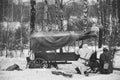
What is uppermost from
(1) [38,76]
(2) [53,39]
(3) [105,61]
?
(2) [53,39]

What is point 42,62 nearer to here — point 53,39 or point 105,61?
point 53,39

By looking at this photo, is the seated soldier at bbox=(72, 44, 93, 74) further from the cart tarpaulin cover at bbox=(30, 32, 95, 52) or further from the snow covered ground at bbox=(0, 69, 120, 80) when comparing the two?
the cart tarpaulin cover at bbox=(30, 32, 95, 52)

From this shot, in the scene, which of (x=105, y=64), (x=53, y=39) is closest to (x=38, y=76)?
(x=105, y=64)

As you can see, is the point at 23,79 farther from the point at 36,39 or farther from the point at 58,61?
the point at 58,61

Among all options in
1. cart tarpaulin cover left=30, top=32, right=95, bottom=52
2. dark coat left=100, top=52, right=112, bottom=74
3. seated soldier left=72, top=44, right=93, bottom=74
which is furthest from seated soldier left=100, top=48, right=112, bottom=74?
cart tarpaulin cover left=30, top=32, right=95, bottom=52

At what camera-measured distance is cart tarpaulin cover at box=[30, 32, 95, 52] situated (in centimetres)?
1938

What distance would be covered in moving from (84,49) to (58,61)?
442cm

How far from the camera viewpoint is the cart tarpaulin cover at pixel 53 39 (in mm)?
19375

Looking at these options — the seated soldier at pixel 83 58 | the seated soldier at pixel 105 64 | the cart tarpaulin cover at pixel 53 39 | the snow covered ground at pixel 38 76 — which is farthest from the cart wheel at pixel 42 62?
the seated soldier at pixel 105 64

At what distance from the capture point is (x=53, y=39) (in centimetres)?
1948

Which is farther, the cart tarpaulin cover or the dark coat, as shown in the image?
the cart tarpaulin cover

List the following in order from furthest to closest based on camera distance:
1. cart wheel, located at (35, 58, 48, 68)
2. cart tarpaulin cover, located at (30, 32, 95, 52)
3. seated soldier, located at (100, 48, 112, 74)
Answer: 1. cart wheel, located at (35, 58, 48, 68)
2. cart tarpaulin cover, located at (30, 32, 95, 52)
3. seated soldier, located at (100, 48, 112, 74)

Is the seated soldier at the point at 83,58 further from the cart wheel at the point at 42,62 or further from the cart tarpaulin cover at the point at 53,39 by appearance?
the cart wheel at the point at 42,62

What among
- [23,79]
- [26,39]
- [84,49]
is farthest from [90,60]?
[26,39]
